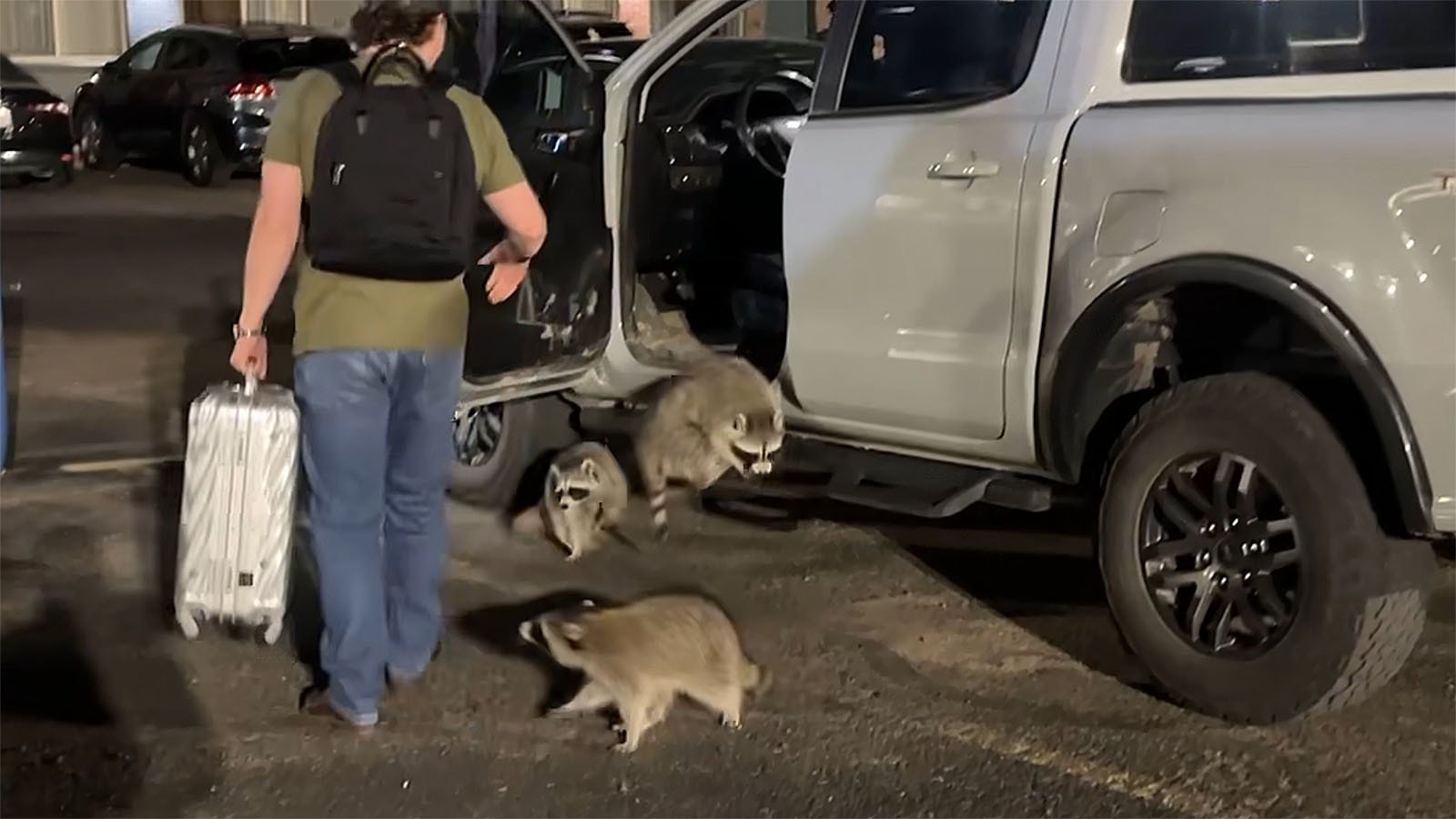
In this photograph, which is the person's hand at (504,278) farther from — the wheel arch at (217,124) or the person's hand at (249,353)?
the wheel arch at (217,124)

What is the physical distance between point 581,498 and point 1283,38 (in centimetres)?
270

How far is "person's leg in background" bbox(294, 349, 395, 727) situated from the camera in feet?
13.2

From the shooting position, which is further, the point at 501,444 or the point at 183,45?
the point at 183,45

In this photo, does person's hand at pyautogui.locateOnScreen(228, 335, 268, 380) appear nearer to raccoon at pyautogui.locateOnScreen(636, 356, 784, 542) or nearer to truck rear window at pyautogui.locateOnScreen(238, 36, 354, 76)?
raccoon at pyautogui.locateOnScreen(636, 356, 784, 542)

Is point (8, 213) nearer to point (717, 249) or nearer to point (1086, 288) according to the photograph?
point (717, 249)

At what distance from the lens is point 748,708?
4.52 m

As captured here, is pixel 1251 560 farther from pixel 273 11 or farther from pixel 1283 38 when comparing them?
pixel 273 11

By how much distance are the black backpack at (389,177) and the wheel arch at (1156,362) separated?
1.65 m

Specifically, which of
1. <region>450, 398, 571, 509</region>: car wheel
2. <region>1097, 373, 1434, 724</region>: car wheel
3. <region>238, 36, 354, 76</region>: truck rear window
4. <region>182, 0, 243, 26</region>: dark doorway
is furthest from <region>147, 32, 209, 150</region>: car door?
<region>1097, 373, 1434, 724</region>: car wheel

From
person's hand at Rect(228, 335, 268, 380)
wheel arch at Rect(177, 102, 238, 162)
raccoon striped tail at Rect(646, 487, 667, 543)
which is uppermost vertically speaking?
person's hand at Rect(228, 335, 268, 380)

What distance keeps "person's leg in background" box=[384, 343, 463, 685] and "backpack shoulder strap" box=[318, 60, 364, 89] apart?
2.14 ft

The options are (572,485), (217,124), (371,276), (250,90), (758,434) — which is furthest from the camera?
(217,124)

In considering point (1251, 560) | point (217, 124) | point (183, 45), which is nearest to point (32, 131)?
point (217, 124)

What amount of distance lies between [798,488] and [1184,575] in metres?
2.57
